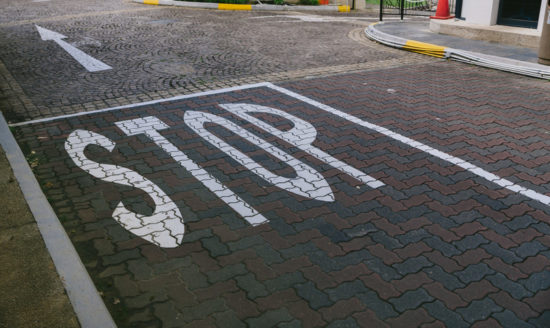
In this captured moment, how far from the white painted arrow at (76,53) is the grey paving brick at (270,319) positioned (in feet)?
26.9

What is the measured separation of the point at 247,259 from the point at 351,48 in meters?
9.18

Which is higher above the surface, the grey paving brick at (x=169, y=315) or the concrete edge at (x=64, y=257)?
the concrete edge at (x=64, y=257)

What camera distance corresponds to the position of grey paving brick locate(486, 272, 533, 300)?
3912 mm

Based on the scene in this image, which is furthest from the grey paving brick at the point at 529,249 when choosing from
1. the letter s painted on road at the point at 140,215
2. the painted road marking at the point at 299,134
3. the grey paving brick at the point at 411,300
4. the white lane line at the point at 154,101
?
the white lane line at the point at 154,101

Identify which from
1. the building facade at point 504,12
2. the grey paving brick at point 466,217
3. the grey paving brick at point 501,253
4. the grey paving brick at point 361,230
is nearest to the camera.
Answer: the grey paving brick at point 501,253

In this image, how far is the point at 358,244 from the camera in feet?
15.0

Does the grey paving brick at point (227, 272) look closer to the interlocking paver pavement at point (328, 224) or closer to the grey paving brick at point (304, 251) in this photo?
the interlocking paver pavement at point (328, 224)

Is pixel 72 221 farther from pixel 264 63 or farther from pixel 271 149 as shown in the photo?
pixel 264 63

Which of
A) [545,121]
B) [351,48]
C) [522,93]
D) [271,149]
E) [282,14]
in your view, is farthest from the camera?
[282,14]

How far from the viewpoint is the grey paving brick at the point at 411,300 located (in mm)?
3787

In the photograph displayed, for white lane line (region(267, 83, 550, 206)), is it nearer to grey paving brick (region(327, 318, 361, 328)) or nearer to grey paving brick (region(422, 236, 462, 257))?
grey paving brick (region(422, 236, 462, 257))

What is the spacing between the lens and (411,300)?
12.6 ft

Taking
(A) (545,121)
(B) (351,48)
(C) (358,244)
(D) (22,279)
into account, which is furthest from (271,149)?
(B) (351,48)

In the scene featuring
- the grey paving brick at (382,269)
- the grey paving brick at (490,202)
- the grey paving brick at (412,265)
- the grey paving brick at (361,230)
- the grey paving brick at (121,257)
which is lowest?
the grey paving brick at (490,202)
